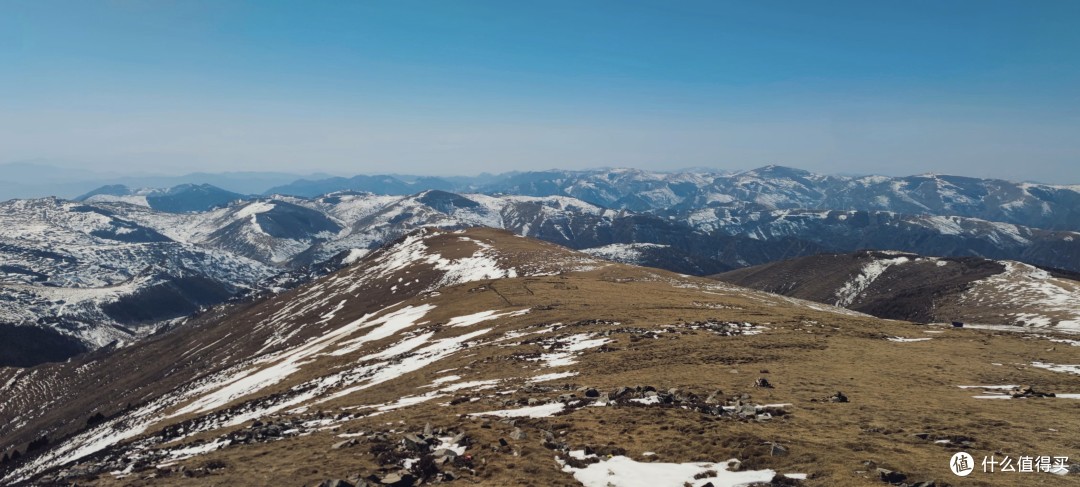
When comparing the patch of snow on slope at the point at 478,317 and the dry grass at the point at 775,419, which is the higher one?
the dry grass at the point at 775,419

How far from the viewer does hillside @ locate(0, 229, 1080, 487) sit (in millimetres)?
18234

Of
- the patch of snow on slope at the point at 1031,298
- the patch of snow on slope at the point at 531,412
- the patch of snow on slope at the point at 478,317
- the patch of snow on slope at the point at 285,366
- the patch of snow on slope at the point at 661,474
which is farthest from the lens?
the patch of snow on slope at the point at 1031,298

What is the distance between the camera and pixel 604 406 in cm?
2512

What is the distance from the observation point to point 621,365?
34.0 metres

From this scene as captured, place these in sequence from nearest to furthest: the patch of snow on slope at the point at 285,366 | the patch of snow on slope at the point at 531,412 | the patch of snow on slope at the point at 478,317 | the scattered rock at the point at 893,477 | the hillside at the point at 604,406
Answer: the scattered rock at the point at 893,477, the hillside at the point at 604,406, the patch of snow on slope at the point at 531,412, the patch of snow on slope at the point at 285,366, the patch of snow on slope at the point at 478,317

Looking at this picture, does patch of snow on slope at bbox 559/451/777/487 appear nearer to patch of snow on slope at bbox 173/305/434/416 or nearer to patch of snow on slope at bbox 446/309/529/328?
patch of snow on slope at bbox 446/309/529/328

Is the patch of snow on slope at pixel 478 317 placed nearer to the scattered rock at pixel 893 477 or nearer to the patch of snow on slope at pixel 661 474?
the patch of snow on slope at pixel 661 474

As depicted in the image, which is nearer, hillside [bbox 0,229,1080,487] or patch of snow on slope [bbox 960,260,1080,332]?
hillside [bbox 0,229,1080,487]

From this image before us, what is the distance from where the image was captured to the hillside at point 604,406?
59.8 feet

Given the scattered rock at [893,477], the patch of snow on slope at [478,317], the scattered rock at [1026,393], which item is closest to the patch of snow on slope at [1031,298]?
the scattered rock at [1026,393]

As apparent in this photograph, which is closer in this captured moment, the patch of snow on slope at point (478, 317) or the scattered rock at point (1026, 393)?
the scattered rock at point (1026, 393)

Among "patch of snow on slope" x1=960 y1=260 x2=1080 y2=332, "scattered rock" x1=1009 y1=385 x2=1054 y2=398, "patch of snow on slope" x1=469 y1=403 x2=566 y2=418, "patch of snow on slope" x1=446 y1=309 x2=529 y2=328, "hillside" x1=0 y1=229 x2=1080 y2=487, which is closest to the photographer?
"hillside" x1=0 y1=229 x2=1080 y2=487

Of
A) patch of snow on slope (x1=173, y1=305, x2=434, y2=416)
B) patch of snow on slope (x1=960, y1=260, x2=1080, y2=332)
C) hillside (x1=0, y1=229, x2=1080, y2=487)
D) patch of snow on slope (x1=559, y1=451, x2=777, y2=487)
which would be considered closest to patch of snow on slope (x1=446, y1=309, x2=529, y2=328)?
hillside (x1=0, y1=229, x2=1080, y2=487)

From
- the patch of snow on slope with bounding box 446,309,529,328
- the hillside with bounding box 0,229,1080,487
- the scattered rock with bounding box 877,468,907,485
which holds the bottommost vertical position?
the patch of snow on slope with bounding box 446,309,529,328
